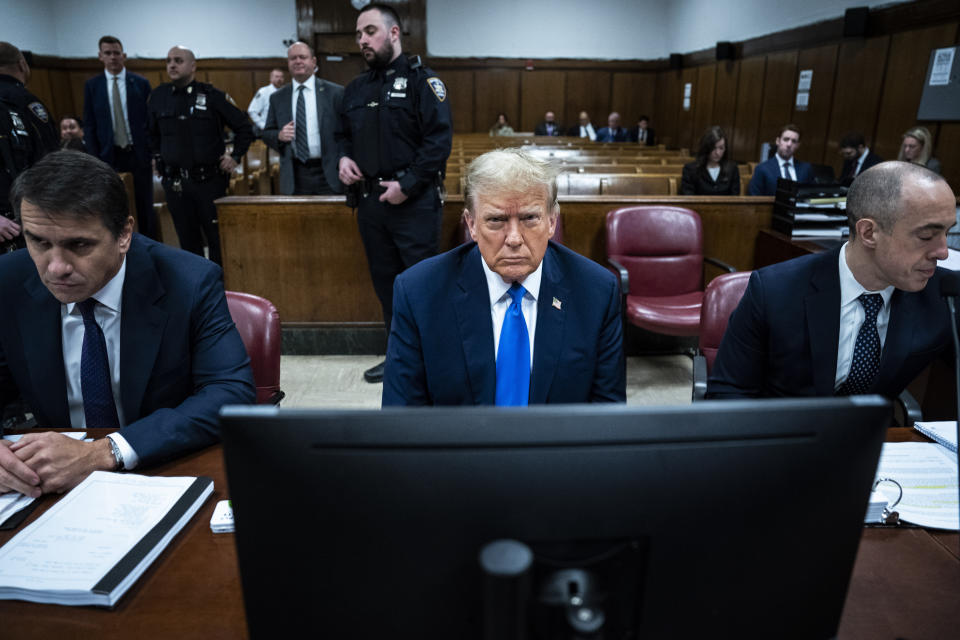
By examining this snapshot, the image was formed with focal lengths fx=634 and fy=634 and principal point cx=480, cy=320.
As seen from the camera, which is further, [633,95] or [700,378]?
[633,95]

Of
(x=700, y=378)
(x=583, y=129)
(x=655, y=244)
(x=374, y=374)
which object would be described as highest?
(x=583, y=129)

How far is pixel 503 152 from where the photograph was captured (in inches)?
61.8

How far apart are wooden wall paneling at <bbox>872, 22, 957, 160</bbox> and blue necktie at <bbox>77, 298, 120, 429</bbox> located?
6929 mm

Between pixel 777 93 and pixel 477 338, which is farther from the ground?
pixel 777 93

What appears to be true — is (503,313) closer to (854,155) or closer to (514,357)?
(514,357)

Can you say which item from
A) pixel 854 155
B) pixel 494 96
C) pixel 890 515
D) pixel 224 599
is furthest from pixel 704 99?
pixel 224 599

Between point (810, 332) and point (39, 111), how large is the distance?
4.18 meters

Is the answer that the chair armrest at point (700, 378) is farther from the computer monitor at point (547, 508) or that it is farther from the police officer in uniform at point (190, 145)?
the police officer in uniform at point (190, 145)

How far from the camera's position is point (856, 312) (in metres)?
→ 1.61

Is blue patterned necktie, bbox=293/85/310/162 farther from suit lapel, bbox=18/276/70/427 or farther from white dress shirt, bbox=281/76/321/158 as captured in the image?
suit lapel, bbox=18/276/70/427

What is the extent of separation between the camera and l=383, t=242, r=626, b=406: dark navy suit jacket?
154cm

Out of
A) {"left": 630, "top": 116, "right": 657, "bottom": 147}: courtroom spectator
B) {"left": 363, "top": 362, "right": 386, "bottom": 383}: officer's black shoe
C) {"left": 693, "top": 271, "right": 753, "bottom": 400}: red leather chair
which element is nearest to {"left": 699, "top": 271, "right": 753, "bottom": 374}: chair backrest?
{"left": 693, "top": 271, "right": 753, "bottom": 400}: red leather chair

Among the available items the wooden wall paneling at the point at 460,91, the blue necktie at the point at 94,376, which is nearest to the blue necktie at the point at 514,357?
the blue necktie at the point at 94,376

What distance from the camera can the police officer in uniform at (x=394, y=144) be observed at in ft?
10.4
